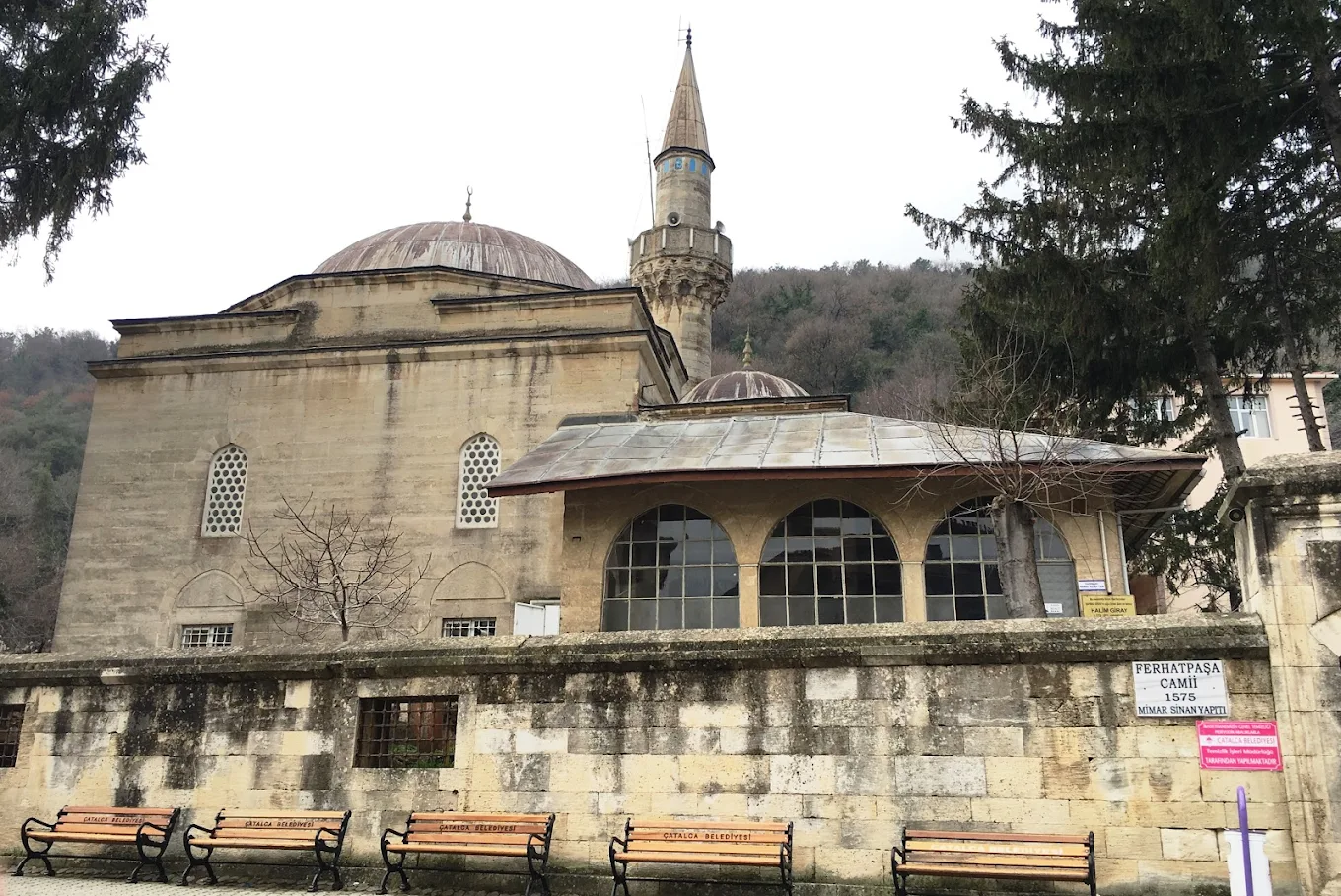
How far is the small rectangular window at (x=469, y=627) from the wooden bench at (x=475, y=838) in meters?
10.9

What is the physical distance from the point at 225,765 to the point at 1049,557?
1075 cm

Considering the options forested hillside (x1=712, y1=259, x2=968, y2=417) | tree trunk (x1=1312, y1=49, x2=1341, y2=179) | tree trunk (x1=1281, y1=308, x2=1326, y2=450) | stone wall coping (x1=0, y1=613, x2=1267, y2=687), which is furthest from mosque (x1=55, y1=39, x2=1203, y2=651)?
forested hillside (x1=712, y1=259, x2=968, y2=417)

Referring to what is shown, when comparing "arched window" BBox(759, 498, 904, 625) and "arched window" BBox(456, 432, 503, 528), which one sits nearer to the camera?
"arched window" BBox(759, 498, 904, 625)

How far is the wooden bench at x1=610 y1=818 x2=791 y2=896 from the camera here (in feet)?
24.3

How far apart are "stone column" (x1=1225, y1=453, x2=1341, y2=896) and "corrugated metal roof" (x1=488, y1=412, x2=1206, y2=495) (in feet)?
17.6

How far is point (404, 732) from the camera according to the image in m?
8.98

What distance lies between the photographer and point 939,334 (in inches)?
2429

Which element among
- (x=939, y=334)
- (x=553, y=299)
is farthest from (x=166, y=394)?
(x=939, y=334)

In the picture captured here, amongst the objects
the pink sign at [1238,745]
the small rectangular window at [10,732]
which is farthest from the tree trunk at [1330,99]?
the small rectangular window at [10,732]

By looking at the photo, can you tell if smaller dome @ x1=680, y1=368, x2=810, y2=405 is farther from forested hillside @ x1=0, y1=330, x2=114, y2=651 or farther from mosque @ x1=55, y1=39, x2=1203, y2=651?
forested hillside @ x1=0, y1=330, x2=114, y2=651

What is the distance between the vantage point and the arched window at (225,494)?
2120 cm

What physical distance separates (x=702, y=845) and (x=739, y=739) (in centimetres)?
82

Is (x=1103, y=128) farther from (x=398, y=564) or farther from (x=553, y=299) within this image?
(x=398, y=564)

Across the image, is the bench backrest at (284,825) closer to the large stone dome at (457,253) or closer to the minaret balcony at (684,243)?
the large stone dome at (457,253)
